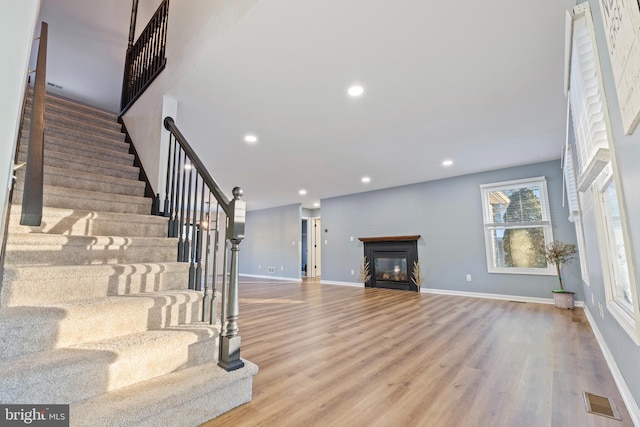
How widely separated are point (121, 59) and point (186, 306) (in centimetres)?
554

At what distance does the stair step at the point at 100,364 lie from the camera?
105 cm

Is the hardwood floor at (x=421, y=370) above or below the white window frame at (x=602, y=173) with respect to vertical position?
below

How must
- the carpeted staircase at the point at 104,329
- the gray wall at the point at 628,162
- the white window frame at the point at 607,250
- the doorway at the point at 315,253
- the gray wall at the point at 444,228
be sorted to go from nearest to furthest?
the gray wall at the point at 628,162 < the carpeted staircase at the point at 104,329 < the white window frame at the point at 607,250 < the gray wall at the point at 444,228 < the doorway at the point at 315,253

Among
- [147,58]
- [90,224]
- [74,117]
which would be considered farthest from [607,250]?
[74,117]

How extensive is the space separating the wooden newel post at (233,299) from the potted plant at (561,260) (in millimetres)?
4940

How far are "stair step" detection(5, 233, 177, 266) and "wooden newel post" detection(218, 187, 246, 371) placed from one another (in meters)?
0.91

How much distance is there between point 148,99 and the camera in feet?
10.8

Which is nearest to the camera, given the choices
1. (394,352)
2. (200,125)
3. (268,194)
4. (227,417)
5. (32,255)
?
(227,417)

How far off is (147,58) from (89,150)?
1447mm

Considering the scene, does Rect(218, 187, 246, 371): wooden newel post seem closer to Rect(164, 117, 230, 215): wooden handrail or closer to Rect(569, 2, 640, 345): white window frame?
Rect(164, 117, 230, 215): wooden handrail

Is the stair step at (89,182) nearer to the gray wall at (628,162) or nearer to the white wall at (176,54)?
the white wall at (176,54)

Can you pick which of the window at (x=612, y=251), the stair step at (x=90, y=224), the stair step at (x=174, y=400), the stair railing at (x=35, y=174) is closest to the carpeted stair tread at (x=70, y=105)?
the stair step at (x=90, y=224)

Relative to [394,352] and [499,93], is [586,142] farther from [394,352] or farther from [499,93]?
[394,352]

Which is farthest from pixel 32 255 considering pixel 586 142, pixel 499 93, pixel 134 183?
pixel 499 93
